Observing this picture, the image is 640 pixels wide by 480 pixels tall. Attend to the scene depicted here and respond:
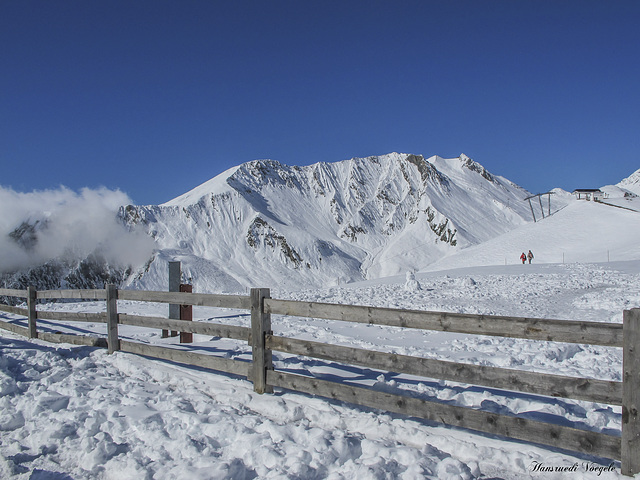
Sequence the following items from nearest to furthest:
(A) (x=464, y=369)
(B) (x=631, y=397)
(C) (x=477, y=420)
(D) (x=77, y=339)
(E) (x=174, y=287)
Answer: (B) (x=631, y=397), (C) (x=477, y=420), (A) (x=464, y=369), (D) (x=77, y=339), (E) (x=174, y=287)

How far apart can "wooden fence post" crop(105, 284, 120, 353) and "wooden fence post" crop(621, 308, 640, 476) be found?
314 inches

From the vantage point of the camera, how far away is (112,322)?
28.3 feet

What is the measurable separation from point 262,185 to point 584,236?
10416 centimetres

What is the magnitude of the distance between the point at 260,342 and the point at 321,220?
448ft

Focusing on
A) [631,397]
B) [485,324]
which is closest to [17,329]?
[485,324]

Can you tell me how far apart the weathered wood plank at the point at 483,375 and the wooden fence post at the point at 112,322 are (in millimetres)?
4485

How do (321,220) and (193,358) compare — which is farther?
(321,220)

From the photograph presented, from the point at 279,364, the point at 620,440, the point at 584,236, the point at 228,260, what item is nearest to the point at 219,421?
the point at 279,364

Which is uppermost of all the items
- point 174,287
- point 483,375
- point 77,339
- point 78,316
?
point 174,287

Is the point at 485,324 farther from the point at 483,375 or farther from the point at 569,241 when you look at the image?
the point at 569,241

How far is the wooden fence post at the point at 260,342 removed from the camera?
6090 mm

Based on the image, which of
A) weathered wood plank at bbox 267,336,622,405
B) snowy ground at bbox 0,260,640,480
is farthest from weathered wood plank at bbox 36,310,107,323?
weathered wood plank at bbox 267,336,622,405

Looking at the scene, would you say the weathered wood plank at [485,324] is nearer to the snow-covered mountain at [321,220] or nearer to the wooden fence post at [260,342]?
the wooden fence post at [260,342]

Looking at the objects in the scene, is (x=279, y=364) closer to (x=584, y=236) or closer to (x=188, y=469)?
(x=188, y=469)
